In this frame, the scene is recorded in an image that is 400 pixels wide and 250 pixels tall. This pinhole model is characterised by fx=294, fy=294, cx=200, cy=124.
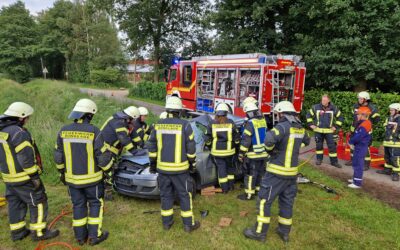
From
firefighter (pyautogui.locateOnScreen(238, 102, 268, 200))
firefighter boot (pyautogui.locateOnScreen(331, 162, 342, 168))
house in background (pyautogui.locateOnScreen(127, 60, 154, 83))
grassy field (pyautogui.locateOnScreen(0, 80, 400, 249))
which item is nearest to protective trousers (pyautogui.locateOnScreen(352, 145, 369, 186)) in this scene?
grassy field (pyautogui.locateOnScreen(0, 80, 400, 249))

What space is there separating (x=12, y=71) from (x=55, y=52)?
814 centimetres

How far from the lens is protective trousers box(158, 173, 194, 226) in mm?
4406

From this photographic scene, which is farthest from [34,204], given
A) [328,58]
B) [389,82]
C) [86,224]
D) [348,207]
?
[389,82]

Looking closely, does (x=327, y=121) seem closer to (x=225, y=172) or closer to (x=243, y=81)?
(x=225, y=172)

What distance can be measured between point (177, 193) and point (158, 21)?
1055 inches

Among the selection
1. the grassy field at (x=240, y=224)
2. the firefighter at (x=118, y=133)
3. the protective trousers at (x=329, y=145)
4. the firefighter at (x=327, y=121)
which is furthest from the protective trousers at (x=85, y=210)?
the protective trousers at (x=329, y=145)

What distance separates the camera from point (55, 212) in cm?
519

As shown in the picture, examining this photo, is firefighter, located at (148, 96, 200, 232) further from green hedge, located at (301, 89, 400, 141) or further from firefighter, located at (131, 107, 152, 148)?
green hedge, located at (301, 89, 400, 141)

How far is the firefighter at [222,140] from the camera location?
18.4 ft

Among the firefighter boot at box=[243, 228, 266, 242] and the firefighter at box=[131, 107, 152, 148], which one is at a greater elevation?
the firefighter at box=[131, 107, 152, 148]

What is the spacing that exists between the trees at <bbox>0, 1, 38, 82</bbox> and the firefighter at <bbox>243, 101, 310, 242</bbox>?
4295 centimetres

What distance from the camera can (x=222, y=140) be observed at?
5.59 meters

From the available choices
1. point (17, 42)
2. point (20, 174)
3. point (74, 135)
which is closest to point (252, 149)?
point (74, 135)

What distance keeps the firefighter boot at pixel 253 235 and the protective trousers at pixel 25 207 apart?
2.98m
